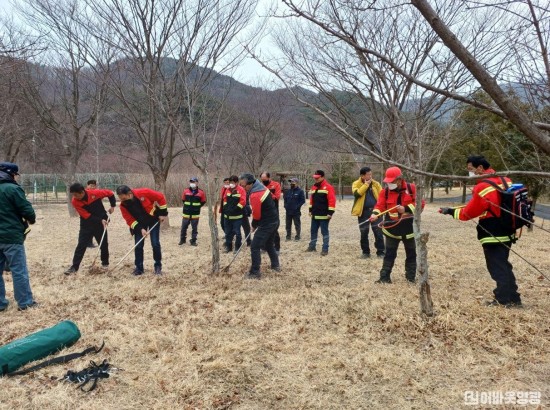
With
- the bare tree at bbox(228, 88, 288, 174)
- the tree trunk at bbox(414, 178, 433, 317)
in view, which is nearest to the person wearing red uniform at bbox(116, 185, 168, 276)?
the tree trunk at bbox(414, 178, 433, 317)

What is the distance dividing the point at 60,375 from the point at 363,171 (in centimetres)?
605

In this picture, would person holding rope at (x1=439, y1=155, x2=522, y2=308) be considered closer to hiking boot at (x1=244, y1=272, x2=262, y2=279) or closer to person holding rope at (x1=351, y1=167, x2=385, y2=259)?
hiking boot at (x1=244, y1=272, x2=262, y2=279)

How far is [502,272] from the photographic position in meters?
4.49

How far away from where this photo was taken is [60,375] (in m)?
3.27

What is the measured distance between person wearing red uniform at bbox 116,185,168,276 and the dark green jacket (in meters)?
1.79

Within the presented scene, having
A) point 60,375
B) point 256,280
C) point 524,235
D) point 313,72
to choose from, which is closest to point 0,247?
point 60,375

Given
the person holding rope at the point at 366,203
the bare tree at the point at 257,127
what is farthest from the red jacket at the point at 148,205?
the bare tree at the point at 257,127

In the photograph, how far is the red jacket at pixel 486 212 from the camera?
4.29 m

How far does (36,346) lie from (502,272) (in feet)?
15.6

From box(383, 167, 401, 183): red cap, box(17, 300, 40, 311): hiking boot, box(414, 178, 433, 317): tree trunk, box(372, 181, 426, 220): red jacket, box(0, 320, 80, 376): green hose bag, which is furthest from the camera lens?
box(372, 181, 426, 220): red jacket

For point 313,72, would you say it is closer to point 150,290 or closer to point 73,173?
point 150,290

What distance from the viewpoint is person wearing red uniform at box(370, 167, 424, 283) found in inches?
223

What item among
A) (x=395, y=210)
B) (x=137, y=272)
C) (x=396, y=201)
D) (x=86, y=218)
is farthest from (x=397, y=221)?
(x=86, y=218)

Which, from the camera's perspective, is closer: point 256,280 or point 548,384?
point 548,384
